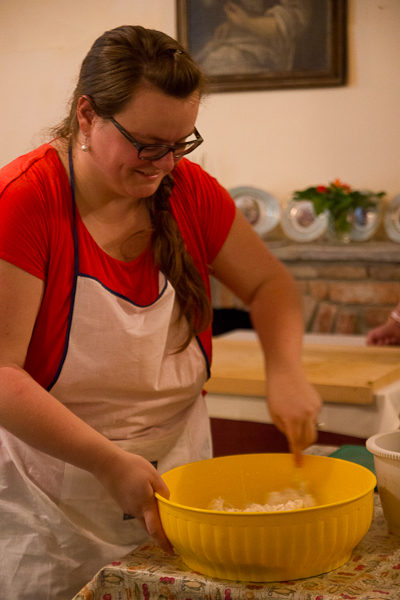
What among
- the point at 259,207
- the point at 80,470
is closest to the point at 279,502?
the point at 80,470

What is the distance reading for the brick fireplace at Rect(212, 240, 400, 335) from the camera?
3465 millimetres

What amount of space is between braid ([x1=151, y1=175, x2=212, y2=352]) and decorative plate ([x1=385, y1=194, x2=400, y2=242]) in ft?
8.90

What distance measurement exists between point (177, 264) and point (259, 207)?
2871 millimetres

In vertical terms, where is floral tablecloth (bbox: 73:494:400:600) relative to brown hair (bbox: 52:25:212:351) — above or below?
below

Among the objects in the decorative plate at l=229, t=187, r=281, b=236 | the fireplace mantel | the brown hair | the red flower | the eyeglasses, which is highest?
the brown hair

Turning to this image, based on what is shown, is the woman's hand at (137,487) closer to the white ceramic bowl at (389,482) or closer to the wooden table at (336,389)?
the white ceramic bowl at (389,482)

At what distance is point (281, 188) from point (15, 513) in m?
3.14

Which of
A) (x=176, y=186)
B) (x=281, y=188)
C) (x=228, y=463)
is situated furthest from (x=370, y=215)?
(x=228, y=463)

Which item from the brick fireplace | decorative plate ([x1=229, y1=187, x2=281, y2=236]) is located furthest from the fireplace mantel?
decorative plate ([x1=229, y1=187, x2=281, y2=236])

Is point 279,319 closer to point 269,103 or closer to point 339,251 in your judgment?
point 339,251

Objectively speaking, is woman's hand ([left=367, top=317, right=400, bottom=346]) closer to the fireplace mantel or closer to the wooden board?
the wooden board

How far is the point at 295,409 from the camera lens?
2.83ft

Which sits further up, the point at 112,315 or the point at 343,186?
the point at 343,186

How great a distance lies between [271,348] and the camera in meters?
1.00
